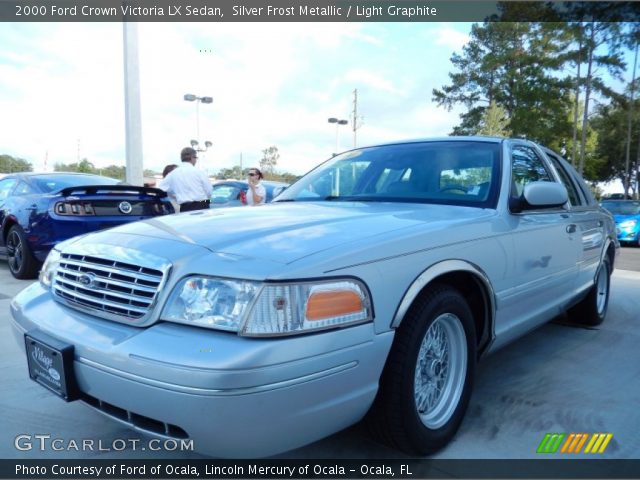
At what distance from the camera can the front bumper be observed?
58.2 inches

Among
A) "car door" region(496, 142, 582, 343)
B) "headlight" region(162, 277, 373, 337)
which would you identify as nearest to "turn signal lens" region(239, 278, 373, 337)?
"headlight" region(162, 277, 373, 337)

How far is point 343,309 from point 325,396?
30 centimetres

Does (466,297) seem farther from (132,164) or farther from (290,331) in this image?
(132,164)

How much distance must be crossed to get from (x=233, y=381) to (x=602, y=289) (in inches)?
166

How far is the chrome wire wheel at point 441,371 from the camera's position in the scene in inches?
84.1

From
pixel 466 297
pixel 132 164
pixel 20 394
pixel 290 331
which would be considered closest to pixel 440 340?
pixel 466 297

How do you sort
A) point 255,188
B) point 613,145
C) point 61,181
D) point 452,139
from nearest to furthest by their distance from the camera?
point 452,139, point 61,181, point 255,188, point 613,145

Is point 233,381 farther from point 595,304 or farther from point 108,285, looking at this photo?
point 595,304

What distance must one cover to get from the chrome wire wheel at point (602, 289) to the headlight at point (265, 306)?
11.6ft

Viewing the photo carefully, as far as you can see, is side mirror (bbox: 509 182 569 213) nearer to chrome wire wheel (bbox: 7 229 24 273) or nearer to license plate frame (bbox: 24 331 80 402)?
license plate frame (bbox: 24 331 80 402)

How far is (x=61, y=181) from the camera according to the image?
6.02 meters

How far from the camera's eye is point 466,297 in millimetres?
2455

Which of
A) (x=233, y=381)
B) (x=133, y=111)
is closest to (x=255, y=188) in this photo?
(x=133, y=111)

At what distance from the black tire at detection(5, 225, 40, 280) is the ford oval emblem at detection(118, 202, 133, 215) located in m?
1.16
